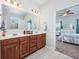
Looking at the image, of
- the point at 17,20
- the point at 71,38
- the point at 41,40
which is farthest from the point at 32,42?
the point at 71,38

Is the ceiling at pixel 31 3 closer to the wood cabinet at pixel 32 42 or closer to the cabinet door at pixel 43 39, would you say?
the wood cabinet at pixel 32 42

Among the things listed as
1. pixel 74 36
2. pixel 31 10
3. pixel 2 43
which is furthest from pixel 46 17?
pixel 2 43

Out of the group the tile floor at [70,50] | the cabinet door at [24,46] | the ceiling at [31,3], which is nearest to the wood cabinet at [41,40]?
the tile floor at [70,50]

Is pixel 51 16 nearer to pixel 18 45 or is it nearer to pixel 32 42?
pixel 32 42

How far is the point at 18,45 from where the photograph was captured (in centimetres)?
299

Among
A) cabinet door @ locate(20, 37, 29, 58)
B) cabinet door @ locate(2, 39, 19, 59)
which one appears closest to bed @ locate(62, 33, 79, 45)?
cabinet door @ locate(20, 37, 29, 58)

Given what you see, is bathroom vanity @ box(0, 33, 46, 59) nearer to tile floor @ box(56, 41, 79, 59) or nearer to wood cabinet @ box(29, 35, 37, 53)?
wood cabinet @ box(29, 35, 37, 53)

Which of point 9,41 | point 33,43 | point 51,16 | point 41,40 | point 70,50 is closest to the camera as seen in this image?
point 9,41

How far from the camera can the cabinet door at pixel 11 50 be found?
8.04 feet

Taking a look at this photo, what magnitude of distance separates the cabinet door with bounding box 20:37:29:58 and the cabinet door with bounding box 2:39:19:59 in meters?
0.26

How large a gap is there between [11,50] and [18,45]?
376 mm

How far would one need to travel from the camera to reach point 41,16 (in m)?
5.63

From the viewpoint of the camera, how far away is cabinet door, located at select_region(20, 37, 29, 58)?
318 centimetres

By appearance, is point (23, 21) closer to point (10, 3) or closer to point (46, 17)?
point (10, 3)
